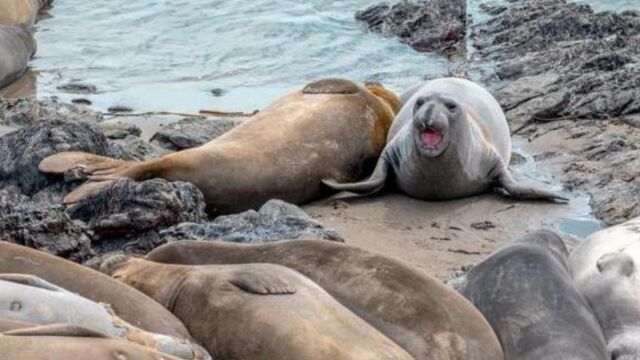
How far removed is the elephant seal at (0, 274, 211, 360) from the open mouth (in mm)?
4332

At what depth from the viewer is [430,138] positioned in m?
8.50

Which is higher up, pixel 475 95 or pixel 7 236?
pixel 7 236

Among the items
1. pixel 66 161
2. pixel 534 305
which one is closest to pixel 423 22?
pixel 66 161

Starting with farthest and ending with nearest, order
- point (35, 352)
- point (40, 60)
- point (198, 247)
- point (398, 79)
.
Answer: point (40, 60) < point (398, 79) < point (198, 247) < point (35, 352)

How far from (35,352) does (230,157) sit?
178 inches

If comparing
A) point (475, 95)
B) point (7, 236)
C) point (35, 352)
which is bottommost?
point (475, 95)

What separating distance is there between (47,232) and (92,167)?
170 centimetres

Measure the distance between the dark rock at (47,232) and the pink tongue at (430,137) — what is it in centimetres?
293

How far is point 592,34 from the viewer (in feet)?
45.0

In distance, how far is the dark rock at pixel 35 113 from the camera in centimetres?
1003

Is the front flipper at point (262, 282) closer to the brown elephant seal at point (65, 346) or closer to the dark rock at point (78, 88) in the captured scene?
the brown elephant seal at point (65, 346)

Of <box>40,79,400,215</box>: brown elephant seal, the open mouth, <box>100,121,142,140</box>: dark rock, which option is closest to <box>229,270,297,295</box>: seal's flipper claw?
<box>40,79,400,215</box>: brown elephant seal

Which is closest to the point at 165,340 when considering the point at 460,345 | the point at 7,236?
the point at 460,345

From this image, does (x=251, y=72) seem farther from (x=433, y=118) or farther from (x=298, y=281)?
(x=298, y=281)
